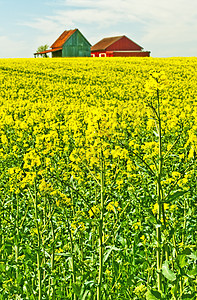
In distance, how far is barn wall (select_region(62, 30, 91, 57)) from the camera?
196 ft

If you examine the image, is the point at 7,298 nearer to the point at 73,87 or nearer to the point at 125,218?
the point at 125,218

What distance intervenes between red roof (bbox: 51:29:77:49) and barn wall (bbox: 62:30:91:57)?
0.65 metres

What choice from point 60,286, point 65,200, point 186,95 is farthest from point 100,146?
point 186,95

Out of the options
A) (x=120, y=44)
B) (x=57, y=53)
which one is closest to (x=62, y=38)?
(x=57, y=53)

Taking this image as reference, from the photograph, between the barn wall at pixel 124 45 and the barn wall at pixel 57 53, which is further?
the barn wall at pixel 124 45

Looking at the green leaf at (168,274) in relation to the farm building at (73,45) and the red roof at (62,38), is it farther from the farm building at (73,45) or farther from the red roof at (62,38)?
the red roof at (62,38)

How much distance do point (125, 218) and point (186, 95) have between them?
1220 cm

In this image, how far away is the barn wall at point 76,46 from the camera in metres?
59.8

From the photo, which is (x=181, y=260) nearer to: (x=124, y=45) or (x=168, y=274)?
(x=168, y=274)

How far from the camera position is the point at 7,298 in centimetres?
351

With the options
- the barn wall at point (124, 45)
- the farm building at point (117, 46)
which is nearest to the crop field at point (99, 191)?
the farm building at point (117, 46)

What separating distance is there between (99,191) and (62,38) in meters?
61.9

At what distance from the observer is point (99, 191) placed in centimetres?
457

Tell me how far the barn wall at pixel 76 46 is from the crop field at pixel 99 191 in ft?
106
